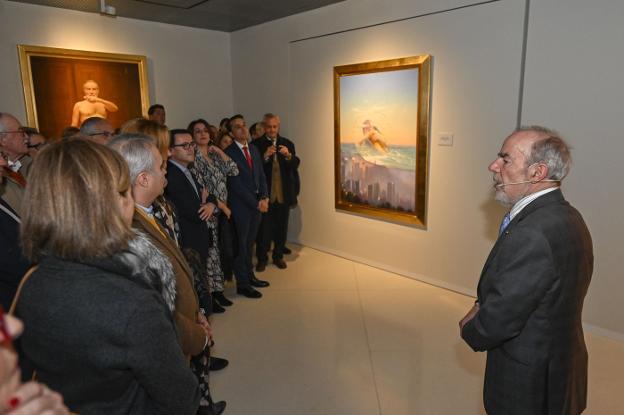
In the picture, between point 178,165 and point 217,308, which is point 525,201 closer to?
point 178,165

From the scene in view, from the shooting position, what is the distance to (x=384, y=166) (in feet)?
15.3

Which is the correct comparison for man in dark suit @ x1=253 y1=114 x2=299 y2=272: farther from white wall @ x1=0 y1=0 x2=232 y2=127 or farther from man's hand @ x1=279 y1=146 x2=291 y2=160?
white wall @ x1=0 y1=0 x2=232 y2=127

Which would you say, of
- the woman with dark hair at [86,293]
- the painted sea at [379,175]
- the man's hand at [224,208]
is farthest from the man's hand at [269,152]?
the woman with dark hair at [86,293]

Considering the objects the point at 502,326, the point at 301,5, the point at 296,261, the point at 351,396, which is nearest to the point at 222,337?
the point at 351,396

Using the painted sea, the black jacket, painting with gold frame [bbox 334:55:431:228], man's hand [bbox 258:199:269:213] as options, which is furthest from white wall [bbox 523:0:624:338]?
the black jacket

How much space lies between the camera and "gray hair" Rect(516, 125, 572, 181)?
163 cm

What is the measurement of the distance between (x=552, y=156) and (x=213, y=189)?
278 cm

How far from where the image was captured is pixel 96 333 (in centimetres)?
101

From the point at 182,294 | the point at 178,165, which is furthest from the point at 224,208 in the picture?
the point at 182,294

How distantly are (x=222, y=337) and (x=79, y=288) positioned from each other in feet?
8.37

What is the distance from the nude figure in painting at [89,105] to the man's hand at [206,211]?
271 centimetres

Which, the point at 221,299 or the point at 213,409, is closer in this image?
the point at 213,409

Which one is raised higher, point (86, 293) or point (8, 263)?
point (86, 293)

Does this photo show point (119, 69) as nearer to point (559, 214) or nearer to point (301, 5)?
point (301, 5)
